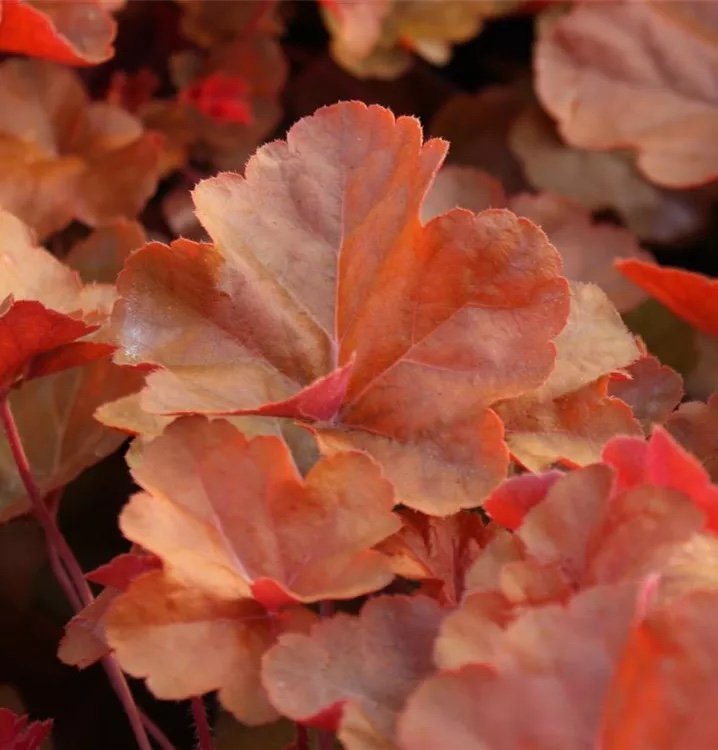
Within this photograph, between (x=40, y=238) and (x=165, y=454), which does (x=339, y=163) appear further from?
(x=40, y=238)

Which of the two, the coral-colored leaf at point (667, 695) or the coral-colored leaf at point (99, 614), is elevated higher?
the coral-colored leaf at point (667, 695)

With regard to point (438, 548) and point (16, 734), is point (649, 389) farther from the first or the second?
point (16, 734)

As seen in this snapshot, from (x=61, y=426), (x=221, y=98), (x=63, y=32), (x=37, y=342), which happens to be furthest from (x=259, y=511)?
(x=221, y=98)

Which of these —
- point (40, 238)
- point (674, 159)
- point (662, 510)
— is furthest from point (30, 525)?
point (674, 159)

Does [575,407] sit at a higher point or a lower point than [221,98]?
higher

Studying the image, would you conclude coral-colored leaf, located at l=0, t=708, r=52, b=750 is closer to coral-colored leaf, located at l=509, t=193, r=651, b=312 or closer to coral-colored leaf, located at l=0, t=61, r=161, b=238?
coral-colored leaf, located at l=0, t=61, r=161, b=238

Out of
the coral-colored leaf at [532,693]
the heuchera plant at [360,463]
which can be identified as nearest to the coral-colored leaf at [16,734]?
the heuchera plant at [360,463]

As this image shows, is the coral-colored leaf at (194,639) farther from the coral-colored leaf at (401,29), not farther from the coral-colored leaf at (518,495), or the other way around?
the coral-colored leaf at (401,29)

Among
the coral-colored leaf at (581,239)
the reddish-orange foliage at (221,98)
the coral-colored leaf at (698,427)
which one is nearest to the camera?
the coral-colored leaf at (698,427)
